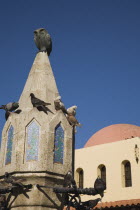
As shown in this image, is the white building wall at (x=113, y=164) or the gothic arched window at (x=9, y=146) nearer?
the gothic arched window at (x=9, y=146)

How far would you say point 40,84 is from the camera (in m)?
8.55

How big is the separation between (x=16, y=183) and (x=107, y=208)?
496 inches

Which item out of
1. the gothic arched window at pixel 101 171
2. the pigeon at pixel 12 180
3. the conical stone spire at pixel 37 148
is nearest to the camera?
the pigeon at pixel 12 180

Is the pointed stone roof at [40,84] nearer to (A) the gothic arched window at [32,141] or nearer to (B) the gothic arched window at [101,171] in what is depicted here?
(A) the gothic arched window at [32,141]

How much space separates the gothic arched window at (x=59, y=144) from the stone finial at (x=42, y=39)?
249cm

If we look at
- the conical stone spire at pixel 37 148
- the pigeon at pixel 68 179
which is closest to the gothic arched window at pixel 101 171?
the conical stone spire at pixel 37 148

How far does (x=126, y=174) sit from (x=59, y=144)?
13505 millimetres

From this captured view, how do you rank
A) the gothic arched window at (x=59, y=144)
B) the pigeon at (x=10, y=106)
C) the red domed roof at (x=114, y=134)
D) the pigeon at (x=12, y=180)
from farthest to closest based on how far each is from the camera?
the red domed roof at (x=114, y=134), the pigeon at (x=10, y=106), the gothic arched window at (x=59, y=144), the pigeon at (x=12, y=180)

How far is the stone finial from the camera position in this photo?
9.30 metres

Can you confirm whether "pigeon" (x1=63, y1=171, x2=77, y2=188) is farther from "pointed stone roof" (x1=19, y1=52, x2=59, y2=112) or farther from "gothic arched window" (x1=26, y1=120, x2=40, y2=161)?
"pointed stone roof" (x1=19, y1=52, x2=59, y2=112)

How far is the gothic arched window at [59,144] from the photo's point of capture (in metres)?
7.70

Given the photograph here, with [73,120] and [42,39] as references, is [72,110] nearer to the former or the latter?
[73,120]

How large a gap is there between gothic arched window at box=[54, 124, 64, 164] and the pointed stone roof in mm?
554

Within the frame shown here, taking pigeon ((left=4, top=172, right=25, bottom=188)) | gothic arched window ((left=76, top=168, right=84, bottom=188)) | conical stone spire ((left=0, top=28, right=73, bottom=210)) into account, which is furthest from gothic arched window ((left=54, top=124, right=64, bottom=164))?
gothic arched window ((left=76, top=168, right=84, bottom=188))
